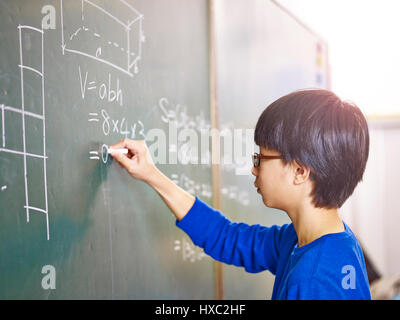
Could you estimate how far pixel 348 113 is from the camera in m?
0.91

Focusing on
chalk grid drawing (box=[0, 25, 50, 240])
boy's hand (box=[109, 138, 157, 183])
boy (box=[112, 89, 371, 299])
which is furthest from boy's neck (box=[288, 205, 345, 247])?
chalk grid drawing (box=[0, 25, 50, 240])

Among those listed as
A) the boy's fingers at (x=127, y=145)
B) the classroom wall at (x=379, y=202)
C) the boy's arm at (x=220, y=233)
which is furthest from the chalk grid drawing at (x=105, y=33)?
the classroom wall at (x=379, y=202)

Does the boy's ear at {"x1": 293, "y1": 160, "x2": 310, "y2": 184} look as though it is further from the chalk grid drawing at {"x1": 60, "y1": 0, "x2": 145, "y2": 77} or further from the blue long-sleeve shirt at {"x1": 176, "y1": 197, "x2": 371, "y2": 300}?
the chalk grid drawing at {"x1": 60, "y1": 0, "x2": 145, "y2": 77}

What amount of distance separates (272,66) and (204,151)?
2.39 feet

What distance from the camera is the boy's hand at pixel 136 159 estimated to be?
1.04m

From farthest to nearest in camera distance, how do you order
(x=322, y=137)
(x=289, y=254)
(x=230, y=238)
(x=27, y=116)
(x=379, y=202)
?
1. (x=379, y=202)
2. (x=230, y=238)
3. (x=289, y=254)
4. (x=322, y=137)
5. (x=27, y=116)

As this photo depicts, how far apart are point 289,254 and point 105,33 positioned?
0.65 meters

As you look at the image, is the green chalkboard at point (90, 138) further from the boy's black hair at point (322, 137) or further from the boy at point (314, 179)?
the boy's black hair at point (322, 137)

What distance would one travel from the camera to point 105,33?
993 mm

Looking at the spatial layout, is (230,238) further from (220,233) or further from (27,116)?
(27,116)

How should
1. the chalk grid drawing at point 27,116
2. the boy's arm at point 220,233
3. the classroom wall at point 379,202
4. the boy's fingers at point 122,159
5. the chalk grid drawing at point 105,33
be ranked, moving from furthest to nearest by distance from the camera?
1. the classroom wall at point 379,202
2. the boy's arm at point 220,233
3. the boy's fingers at point 122,159
4. the chalk grid drawing at point 105,33
5. the chalk grid drawing at point 27,116

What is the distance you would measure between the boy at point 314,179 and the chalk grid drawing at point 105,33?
206 millimetres

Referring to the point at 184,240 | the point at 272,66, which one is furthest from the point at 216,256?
the point at 272,66

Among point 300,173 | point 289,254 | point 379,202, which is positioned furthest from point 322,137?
point 379,202
